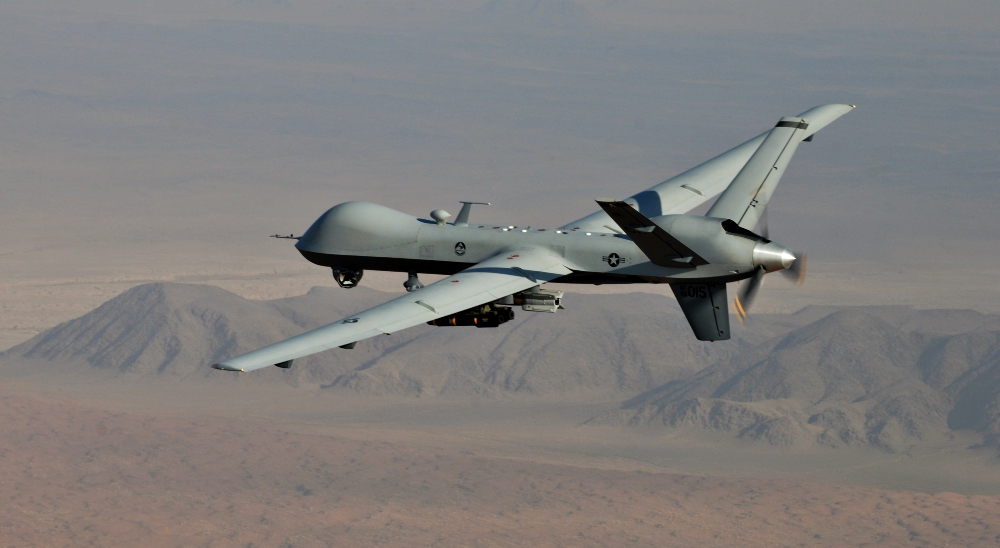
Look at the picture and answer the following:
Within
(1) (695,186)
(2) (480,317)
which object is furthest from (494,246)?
(1) (695,186)

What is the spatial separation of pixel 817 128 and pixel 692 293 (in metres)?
21.0

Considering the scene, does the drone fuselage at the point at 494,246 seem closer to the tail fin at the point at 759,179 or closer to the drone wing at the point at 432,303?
the drone wing at the point at 432,303

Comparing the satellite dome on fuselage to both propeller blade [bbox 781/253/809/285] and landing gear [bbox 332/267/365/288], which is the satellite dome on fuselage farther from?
propeller blade [bbox 781/253/809/285]

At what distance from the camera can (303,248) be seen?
6038 centimetres

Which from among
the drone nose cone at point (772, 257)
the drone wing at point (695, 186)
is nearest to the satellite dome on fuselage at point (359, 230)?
the drone wing at point (695, 186)

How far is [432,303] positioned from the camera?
52250 mm

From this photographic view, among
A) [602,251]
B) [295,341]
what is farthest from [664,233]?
[295,341]

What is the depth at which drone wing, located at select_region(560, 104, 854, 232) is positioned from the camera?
64562 millimetres

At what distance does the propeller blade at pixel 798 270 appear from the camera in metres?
54.2

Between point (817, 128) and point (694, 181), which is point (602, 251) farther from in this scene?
point (817, 128)

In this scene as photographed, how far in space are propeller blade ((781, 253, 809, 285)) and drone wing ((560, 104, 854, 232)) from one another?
9.96m

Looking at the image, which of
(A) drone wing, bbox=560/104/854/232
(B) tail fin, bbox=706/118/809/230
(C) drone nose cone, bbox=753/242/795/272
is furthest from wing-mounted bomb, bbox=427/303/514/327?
(C) drone nose cone, bbox=753/242/795/272

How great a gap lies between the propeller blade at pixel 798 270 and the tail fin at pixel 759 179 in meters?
4.54

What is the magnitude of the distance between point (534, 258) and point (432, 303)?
6.10 meters
